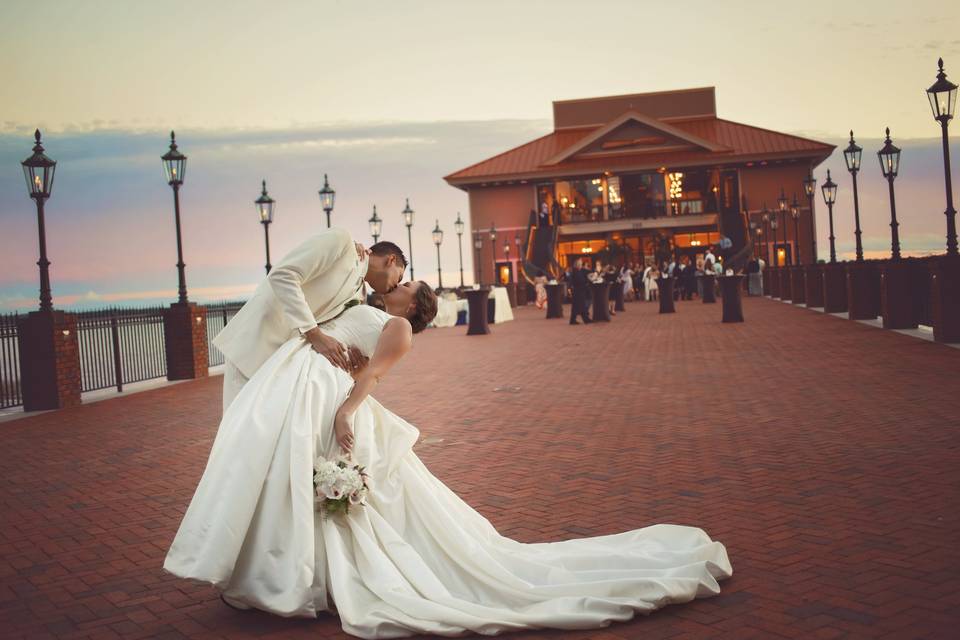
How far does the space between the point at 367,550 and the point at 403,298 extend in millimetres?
1203

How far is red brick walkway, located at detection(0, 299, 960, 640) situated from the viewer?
3736 mm

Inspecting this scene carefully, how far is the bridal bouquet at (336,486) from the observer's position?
361 centimetres

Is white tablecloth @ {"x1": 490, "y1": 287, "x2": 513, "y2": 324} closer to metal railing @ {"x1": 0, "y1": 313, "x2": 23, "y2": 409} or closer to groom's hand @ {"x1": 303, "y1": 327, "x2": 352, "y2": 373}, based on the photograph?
metal railing @ {"x1": 0, "y1": 313, "x2": 23, "y2": 409}

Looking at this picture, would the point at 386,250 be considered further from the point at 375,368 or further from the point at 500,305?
the point at 500,305

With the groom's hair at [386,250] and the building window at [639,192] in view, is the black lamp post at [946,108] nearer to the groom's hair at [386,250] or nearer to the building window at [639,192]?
the groom's hair at [386,250]

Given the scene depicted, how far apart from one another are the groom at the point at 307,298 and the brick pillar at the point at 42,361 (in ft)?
32.4

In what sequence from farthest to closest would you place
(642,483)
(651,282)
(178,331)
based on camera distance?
(651,282), (178,331), (642,483)

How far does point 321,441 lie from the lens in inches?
151

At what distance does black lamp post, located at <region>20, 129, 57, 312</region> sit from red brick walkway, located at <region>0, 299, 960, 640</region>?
2224mm

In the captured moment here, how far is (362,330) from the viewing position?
409 cm

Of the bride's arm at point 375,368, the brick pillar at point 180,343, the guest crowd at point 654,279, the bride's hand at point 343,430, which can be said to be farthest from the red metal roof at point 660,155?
the bride's hand at point 343,430

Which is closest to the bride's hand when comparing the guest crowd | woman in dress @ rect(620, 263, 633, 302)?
the guest crowd

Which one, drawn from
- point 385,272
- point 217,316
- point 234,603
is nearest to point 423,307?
point 385,272

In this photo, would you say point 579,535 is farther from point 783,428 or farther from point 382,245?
point 783,428
